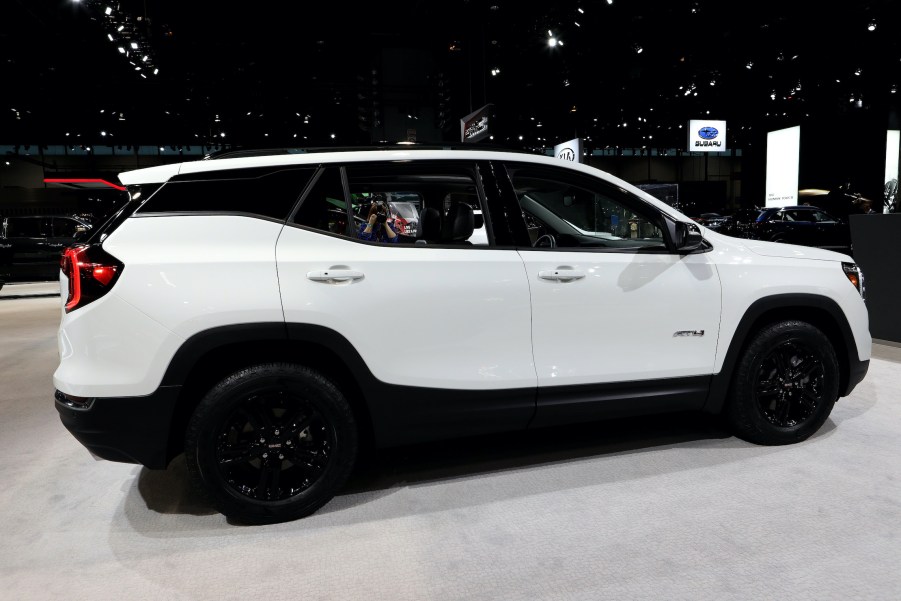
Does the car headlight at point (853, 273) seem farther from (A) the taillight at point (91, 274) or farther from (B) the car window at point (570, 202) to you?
(A) the taillight at point (91, 274)

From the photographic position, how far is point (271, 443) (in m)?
2.45

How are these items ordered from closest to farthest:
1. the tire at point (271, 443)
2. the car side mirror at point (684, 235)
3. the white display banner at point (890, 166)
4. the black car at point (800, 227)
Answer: the tire at point (271, 443) < the car side mirror at point (684, 235) < the black car at point (800, 227) < the white display banner at point (890, 166)

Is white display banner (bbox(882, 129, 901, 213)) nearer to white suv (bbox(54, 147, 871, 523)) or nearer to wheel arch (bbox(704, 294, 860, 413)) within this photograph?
wheel arch (bbox(704, 294, 860, 413))

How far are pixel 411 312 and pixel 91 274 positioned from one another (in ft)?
4.16

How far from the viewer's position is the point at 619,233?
13.4 ft

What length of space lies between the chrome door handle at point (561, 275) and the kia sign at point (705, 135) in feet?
51.6

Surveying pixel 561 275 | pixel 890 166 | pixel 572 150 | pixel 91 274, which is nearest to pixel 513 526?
pixel 561 275

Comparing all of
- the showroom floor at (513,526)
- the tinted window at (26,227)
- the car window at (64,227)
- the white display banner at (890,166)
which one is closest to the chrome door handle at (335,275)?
→ the showroom floor at (513,526)

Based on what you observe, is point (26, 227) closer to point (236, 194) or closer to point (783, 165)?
point (236, 194)

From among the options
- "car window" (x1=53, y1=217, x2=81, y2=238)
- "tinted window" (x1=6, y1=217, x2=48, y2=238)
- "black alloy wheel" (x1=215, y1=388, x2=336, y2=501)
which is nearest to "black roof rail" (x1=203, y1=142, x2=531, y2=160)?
"black alloy wheel" (x1=215, y1=388, x2=336, y2=501)

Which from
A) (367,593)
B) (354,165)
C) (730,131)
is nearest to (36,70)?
(354,165)

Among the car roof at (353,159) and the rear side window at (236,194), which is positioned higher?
the car roof at (353,159)

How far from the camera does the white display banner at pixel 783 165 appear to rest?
2019 centimetres

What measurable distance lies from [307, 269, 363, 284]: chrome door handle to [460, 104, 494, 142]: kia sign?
840 cm
